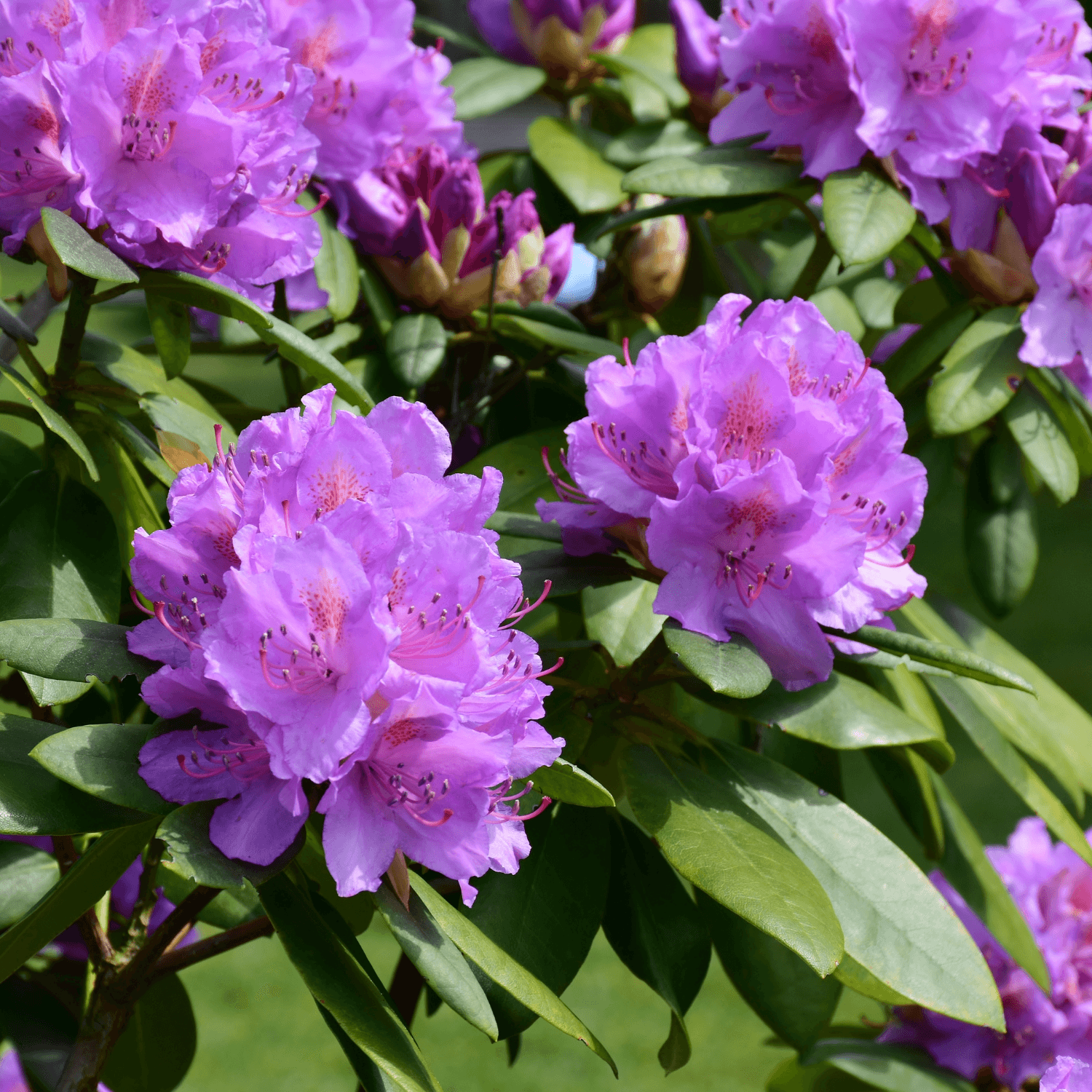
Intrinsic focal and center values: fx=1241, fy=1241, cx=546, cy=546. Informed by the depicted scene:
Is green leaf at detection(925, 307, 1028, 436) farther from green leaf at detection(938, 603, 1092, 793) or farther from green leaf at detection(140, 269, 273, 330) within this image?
green leaf at detection(140, 269, 273, 330)

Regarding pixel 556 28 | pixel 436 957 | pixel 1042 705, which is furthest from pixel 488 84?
pixel 436 957

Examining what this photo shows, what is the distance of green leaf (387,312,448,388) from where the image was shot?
1.04m

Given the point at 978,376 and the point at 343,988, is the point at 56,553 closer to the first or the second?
the point at 343,988

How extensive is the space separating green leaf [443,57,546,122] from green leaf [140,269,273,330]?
69 cm

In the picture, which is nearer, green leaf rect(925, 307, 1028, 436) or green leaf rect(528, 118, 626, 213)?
green leaf rect(925, 307, 1028, 436)

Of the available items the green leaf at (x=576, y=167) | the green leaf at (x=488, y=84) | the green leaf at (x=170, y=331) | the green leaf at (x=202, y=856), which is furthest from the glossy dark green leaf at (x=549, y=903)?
the green leaf at (x=488, y=84)

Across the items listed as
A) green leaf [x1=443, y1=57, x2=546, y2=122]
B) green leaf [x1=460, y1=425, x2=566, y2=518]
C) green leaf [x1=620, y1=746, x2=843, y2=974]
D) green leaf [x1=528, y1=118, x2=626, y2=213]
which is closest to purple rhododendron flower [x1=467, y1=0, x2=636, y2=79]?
green leaf [x1=443, y1=57, x2=546, y2=122]

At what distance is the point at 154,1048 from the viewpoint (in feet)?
3.68

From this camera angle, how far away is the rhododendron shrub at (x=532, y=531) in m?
0.60

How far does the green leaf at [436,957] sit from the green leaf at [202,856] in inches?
2.4

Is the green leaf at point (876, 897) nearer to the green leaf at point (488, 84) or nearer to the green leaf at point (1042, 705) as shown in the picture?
the green leaf at point (1042, 705)

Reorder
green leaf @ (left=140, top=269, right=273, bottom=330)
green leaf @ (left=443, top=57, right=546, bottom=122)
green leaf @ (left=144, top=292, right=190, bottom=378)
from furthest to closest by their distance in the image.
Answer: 1. green leaf @ (left=443, top=57, right=546, bottom=122)
2. green leaf @ (left=144, top=292, right=190, bottom=378)
3. green leaf @ (left=140, top=269, right=273, bottom=330)

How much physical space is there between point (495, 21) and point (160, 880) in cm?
112

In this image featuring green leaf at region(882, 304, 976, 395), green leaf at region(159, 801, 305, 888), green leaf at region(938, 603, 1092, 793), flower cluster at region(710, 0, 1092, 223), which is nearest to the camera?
green leaf at region(159, 801, 305, 888)
